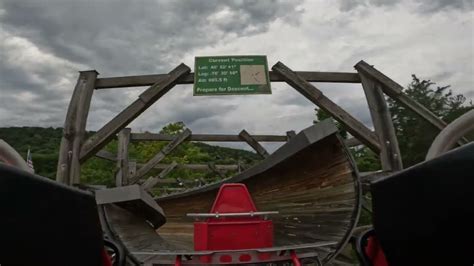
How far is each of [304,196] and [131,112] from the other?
2490mm

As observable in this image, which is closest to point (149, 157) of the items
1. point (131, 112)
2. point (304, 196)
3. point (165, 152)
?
point (165, 152)

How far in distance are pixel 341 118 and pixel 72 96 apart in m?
3.58

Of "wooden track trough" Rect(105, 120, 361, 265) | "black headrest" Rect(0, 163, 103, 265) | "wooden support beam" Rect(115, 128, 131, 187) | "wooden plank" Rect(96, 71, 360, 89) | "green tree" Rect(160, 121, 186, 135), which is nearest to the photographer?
"black headrest" Rect(0, 163, 103, 265)

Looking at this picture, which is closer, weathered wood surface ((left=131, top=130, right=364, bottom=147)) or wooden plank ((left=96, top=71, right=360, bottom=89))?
wooden plank ((left=96, top=71, right=360, bottom=89))

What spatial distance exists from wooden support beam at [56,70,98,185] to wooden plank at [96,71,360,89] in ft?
0.61

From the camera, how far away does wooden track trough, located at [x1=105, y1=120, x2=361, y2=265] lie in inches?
145

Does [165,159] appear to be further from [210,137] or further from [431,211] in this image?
[431,211]

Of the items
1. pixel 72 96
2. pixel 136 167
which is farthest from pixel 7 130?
pixel 72 96

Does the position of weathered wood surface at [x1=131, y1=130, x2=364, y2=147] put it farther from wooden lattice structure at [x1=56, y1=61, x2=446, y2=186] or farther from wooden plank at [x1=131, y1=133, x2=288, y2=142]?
wooden lattice structure at [x1=56, y1=61, x2=446, y2=186]

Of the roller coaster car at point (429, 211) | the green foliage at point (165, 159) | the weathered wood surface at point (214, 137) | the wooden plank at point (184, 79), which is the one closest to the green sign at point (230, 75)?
the wooden plank at point (184, 79)

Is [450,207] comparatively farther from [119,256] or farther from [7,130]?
[7,130]

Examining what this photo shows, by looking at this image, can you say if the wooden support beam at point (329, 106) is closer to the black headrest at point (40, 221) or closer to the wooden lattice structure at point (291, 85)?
the wooden lattice structure at point (291, 85)

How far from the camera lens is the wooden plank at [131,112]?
537cm

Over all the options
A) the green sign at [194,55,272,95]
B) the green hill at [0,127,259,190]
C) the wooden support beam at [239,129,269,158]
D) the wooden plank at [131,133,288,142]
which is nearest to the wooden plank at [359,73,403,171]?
the green sign at [194,55,272,95]
